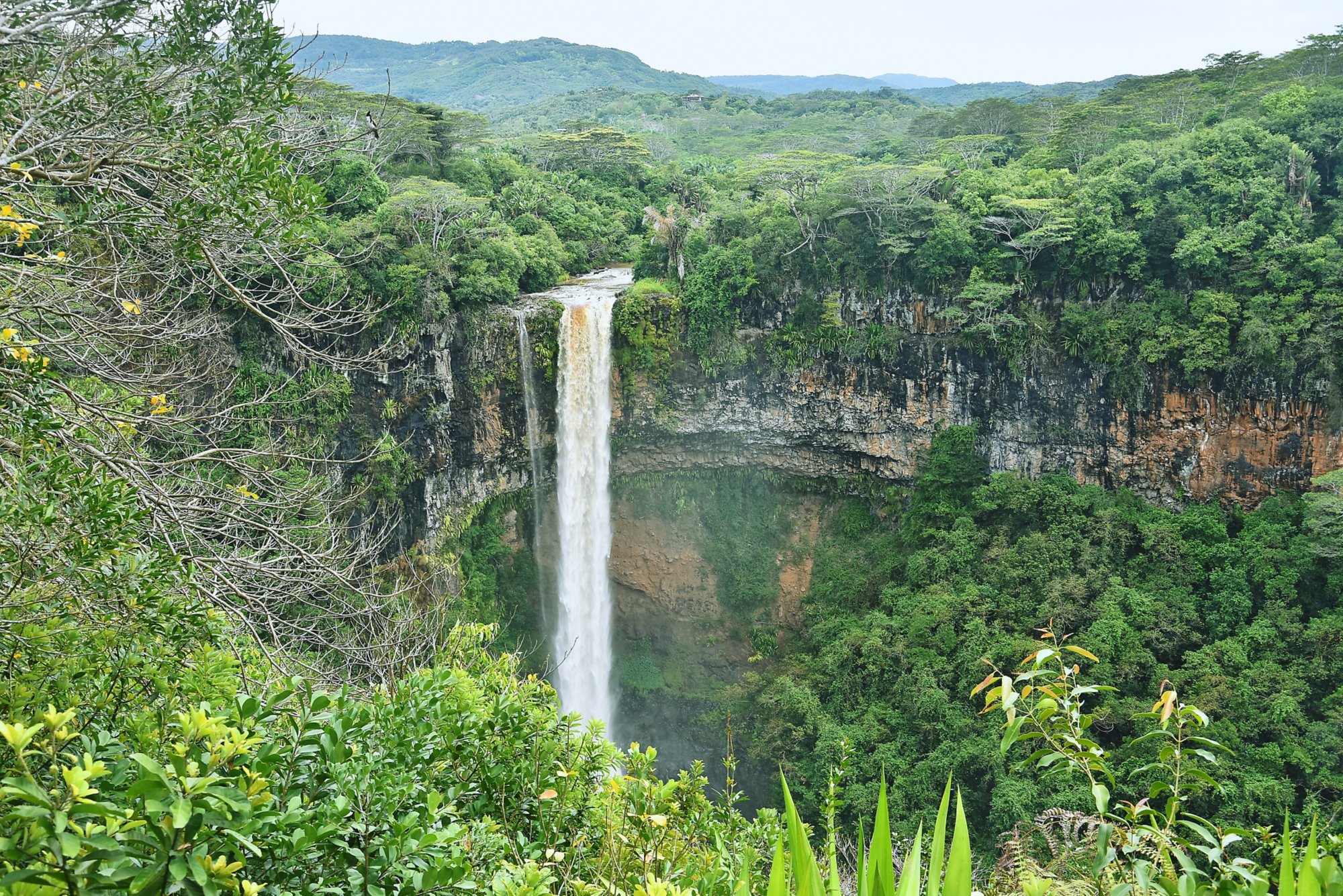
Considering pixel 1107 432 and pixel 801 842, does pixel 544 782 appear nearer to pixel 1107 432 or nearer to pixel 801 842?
pixel 801 842

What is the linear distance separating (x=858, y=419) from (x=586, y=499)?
646 centimetres

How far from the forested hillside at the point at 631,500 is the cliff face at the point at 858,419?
0.80ft

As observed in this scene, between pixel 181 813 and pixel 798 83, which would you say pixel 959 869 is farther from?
pixel 798 83

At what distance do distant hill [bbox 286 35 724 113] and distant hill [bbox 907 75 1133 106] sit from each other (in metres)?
20.4

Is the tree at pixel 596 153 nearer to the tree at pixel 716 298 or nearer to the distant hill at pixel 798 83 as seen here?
the tree at pixel 716 298

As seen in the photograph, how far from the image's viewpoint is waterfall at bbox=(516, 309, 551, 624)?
1784 centimetres

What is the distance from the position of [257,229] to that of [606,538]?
16.0 metres

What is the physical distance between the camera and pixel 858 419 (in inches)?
750

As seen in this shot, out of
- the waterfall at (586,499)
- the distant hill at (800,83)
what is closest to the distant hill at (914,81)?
the distant hill at (800,83)

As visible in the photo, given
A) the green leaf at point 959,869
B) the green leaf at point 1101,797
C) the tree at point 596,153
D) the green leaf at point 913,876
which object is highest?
the tree at point 596,153

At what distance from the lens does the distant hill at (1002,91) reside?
175ft

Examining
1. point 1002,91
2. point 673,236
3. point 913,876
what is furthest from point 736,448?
point 1002,91

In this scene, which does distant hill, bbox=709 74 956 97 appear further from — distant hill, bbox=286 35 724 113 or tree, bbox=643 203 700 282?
tree, bbox=643 203 700 282

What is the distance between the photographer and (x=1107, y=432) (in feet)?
53.5
